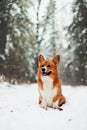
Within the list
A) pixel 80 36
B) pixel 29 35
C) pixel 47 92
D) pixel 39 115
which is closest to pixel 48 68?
pixel 47 92

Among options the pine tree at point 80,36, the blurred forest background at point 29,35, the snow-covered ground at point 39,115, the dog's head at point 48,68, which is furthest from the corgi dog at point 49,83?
the pine tree at point 80,36

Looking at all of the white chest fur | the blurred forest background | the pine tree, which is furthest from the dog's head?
the pine tree

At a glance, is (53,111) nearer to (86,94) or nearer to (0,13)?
(86,94)

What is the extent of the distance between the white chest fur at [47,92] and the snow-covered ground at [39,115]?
0.79 feet

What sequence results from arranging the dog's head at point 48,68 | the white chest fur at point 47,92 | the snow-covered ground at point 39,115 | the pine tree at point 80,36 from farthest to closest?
the pine tree at point 80,36 < the white chest fur at point 47,92 < the dog's head at point 48,68 < the snow-covered ground at point 39,115

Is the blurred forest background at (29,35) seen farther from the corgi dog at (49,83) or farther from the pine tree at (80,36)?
the corgi dog at (49,83)

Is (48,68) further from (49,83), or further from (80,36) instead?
(80,36)

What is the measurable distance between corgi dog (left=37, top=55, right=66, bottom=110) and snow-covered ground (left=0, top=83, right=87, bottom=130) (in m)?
0.21

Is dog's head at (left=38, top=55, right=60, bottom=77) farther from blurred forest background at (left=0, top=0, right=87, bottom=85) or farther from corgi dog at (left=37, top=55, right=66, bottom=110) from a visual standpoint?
blurred forest background at (left=0, top=0, right=87, bottom=85)

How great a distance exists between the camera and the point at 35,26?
100ft

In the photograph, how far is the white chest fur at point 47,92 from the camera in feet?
34.2

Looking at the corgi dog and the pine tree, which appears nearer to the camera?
the corgi dog

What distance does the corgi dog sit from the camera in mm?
10357

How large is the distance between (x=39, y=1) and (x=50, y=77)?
18538mm
